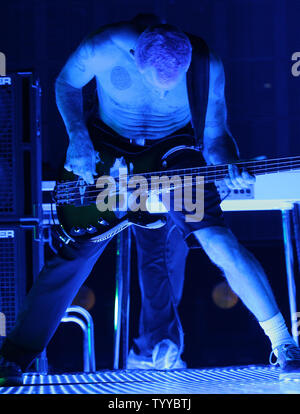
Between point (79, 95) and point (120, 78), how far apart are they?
20 centimetres

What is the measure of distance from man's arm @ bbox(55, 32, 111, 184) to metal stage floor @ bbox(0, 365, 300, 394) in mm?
736

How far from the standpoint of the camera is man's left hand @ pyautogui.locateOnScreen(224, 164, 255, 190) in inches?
89.5

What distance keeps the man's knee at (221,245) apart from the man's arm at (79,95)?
1.60 ft

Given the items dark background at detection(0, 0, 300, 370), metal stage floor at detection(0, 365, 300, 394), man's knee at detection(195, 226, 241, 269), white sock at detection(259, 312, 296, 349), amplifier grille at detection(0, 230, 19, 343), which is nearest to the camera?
metal stage floor at detection(0, 365, 300, 394)

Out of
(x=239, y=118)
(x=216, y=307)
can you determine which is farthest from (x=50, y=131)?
(x=216, y=307)

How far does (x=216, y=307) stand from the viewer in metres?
4.33

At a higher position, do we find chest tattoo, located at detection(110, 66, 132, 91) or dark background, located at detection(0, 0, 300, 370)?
dark background, located at detection(0, 0, 300, 370)

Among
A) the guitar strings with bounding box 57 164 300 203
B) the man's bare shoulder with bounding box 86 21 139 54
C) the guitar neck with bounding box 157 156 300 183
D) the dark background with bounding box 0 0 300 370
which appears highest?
the dark background with bounding box 0 0 300 370

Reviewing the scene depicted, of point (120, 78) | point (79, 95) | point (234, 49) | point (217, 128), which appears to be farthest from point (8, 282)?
point (234, 49)

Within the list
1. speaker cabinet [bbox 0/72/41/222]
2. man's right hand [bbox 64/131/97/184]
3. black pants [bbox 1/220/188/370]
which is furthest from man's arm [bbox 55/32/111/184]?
black pants [bbox 1/220/188/370]

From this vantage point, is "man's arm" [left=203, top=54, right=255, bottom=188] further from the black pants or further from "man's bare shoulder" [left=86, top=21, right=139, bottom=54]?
the black pants

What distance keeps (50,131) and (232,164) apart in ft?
19.3

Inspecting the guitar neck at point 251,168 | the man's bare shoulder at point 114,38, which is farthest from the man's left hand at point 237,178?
the man's bare shoulder at point 114,38

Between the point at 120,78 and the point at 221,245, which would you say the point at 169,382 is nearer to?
the point at 221,245
